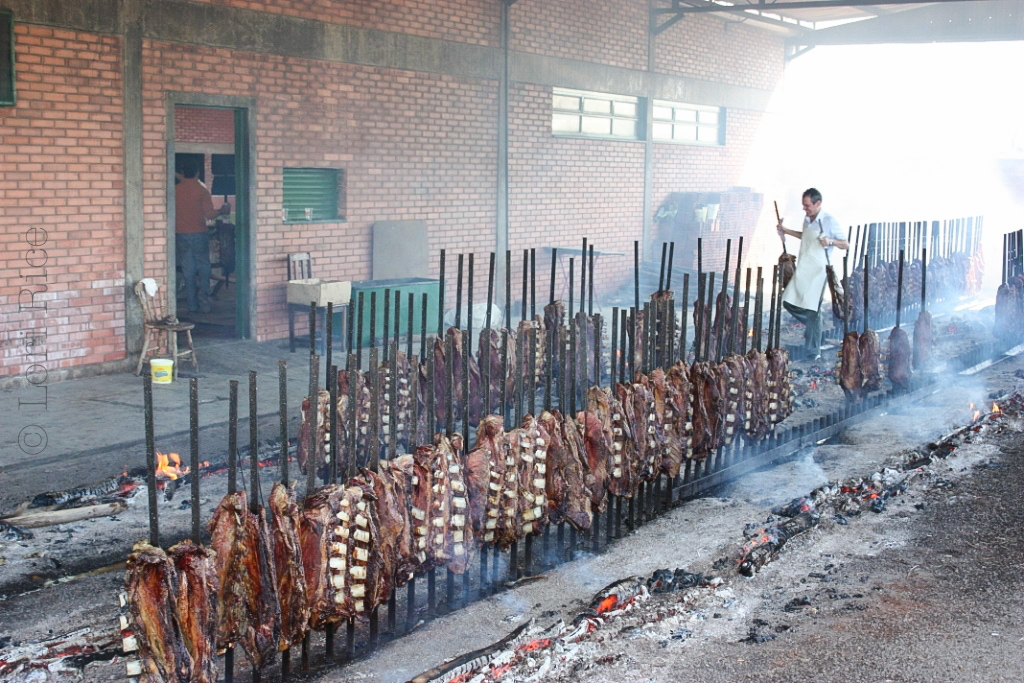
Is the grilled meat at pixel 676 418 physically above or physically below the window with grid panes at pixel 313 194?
below

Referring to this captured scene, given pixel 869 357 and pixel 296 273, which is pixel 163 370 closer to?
pixel 296 273

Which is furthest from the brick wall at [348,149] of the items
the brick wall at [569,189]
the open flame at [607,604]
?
the open flame at [607,604]

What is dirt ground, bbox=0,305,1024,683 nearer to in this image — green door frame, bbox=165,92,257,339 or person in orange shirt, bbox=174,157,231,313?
green door frame, bbox=165,92,257,339

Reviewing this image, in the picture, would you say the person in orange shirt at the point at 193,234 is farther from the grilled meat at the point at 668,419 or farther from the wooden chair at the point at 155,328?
the grilled meat at the point at 668,419

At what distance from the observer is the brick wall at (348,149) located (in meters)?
12.6

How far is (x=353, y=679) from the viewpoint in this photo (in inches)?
198

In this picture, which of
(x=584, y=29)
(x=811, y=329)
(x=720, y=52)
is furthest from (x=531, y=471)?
(x=720, y=52)

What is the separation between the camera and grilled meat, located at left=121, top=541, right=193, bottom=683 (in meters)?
4.34

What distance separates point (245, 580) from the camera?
4.72m

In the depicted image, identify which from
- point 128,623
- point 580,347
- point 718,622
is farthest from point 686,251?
point 128,623

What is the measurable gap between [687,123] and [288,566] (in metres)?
19.5

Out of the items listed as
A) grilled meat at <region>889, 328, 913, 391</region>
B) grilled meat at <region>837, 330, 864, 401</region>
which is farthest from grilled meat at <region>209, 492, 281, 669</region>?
grilled meat at <region>889, 328, 913, 391</region>

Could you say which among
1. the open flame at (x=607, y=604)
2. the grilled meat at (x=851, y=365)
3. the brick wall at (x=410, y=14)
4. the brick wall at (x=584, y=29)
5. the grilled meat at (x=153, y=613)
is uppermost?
the brick wall at (x=584, y=29)
